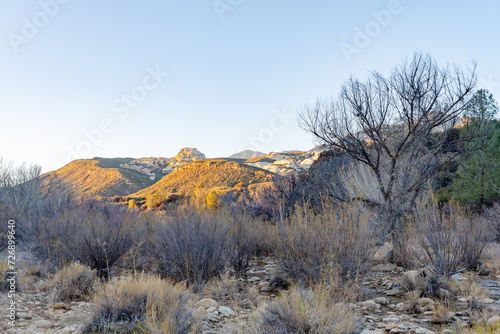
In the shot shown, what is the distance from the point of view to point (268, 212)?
1619 centimetres

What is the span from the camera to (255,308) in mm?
4074

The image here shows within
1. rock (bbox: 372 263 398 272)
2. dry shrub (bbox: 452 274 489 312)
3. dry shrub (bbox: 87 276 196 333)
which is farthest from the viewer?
rock (bbox: 372 263 398 272)

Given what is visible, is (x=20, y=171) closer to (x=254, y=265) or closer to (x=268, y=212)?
(x=268, y=212)

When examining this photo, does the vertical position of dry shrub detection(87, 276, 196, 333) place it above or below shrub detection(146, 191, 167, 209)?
below

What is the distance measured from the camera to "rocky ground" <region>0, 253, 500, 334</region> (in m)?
3.77

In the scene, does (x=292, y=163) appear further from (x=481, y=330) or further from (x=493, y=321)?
(x=481, y=330)

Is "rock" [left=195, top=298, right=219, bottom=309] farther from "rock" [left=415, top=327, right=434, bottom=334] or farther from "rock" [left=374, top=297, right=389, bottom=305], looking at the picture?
"rock" [left=415, top=327, right=434, bottom=334]

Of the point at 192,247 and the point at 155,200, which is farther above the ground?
the point at 155,200

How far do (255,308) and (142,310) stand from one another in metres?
1.42

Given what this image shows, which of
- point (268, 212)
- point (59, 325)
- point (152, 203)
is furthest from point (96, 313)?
point (152, 203)

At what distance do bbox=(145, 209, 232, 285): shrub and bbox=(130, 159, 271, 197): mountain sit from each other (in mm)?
39892

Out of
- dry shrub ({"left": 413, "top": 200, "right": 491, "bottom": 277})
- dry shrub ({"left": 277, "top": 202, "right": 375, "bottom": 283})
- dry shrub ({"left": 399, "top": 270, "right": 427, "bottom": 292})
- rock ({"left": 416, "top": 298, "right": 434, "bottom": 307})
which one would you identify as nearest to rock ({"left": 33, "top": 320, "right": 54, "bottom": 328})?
dry shrub ({"left": 277, "top": 202, "right": 375, "bottom": 283})

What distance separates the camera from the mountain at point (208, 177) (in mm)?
49281

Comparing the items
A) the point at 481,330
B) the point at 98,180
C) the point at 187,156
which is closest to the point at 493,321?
the point at 481,330
